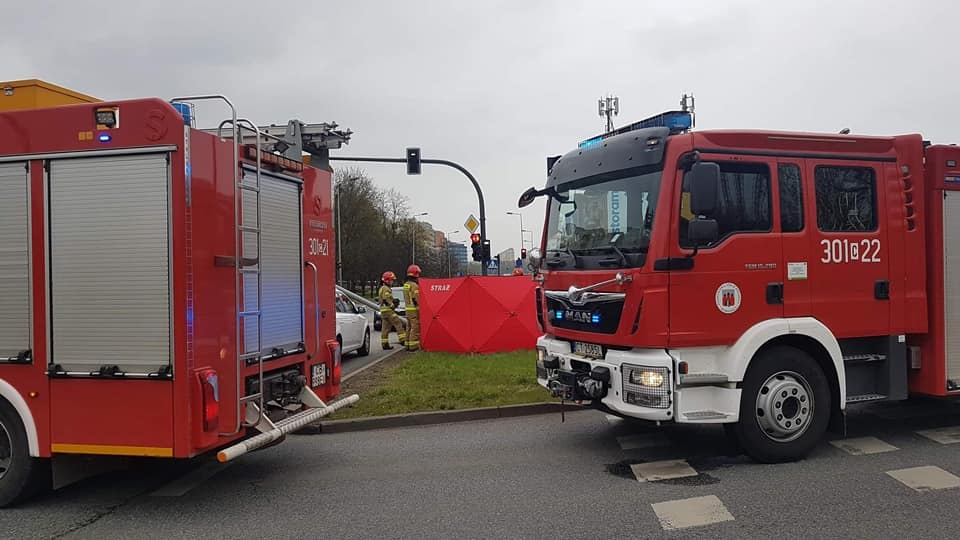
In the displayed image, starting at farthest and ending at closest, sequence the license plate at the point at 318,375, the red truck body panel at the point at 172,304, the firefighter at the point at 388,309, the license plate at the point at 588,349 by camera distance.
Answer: the firefighter at the point at 388,309
the license plate at the point at 318,375
the license plate at the point at 588,349
the red truck body panel at the point at 172,304

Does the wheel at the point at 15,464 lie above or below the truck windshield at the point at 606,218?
below

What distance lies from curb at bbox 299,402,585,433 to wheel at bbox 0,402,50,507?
2883 mm

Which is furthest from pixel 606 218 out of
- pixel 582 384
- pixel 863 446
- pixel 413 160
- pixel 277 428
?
pixel 413 160

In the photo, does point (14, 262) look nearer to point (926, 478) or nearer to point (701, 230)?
point (701, 230)

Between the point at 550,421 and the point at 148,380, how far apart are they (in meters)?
4.44

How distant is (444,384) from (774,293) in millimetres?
5131

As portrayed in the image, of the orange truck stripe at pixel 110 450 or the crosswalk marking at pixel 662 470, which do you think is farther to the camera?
the crosswalk marking at pixel 662 470

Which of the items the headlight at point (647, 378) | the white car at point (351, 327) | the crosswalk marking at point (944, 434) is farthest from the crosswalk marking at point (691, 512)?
the white car at point (351, 327)

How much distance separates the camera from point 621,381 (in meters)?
5.84

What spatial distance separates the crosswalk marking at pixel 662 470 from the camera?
572cm

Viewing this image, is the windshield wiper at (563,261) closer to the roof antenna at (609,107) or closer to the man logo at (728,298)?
the man logo at (728,298)

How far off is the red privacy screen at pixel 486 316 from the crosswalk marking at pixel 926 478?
8.42 meters

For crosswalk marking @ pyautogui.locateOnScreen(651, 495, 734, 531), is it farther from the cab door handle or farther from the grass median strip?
the grass median strip

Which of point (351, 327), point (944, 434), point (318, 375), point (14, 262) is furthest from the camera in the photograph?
point (351, 327)
